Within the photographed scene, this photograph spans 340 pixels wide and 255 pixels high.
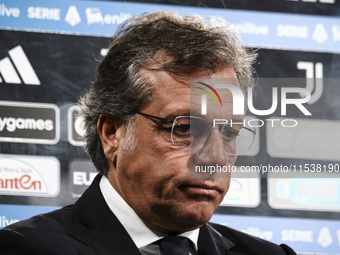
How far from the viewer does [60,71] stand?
219 centimetres

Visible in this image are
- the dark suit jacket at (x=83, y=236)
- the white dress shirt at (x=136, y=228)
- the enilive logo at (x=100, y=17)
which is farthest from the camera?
the enilive logo at (x=100, y=17)

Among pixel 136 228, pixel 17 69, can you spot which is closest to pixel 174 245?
pixel 136 228

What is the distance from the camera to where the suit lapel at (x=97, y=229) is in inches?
59.1

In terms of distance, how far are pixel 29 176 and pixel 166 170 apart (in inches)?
28.0

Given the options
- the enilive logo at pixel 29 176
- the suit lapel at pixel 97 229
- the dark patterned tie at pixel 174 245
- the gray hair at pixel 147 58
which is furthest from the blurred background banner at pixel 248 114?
the dark patterned tie at pixel 174 245

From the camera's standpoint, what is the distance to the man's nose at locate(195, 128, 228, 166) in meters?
1.50

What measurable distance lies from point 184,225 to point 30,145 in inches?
29.6

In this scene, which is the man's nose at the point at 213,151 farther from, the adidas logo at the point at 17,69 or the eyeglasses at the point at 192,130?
the adidas logo at the point at 17,69

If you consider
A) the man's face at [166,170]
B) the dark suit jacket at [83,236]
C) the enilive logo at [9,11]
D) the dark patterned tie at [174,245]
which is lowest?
the dark patterned tie at [174,245]

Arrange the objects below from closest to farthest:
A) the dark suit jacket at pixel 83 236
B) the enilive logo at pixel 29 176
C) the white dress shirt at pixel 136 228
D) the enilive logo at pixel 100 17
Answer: the dark suit jacket at pixel 83 236 < the white dress shirt at pixel 136 228 < the enilive logo at pixel 29 176 < the enilive logo at pixel 100 17

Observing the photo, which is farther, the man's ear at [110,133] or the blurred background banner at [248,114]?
the blurred background banner at [248,114]

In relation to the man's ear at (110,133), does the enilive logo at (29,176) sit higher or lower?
lower

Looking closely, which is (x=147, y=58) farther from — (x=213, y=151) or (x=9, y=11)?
(x=9, y=11)

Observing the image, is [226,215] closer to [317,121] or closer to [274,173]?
[274,173]
